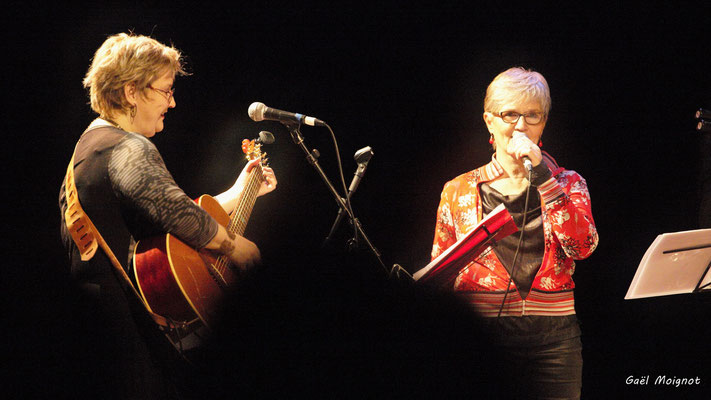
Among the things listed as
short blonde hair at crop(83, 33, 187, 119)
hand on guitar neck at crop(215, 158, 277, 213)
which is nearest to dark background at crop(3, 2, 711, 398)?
hand on guitar neck at crop(215, 158, 277, 213)

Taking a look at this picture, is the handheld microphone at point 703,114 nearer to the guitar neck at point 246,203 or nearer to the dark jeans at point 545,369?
the dark jeans at point 545,369

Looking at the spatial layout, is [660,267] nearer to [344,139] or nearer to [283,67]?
[344,139]

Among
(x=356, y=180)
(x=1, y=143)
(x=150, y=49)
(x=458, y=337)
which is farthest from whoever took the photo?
(x=1, y=143)

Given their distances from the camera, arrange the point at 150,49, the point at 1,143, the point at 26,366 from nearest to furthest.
A: the point at 150,49
the point at 26,366
the point at 1,143

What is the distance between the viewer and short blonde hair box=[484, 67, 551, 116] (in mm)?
2322

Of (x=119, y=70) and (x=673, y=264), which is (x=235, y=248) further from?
(x=673, y=264)

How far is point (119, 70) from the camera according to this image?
1896mm

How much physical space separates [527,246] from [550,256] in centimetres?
9

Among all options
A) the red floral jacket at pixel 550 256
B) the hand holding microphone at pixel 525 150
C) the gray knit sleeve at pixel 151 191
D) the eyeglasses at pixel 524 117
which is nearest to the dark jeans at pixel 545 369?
the red floral jacket at pixel 550 256

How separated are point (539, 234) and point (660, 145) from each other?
1.26m

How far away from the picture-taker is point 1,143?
251 centimetres

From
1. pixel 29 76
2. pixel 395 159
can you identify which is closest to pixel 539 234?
pixel 395 159

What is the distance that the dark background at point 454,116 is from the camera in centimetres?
286

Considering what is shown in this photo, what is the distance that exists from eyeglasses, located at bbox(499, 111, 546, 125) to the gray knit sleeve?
1333mm
